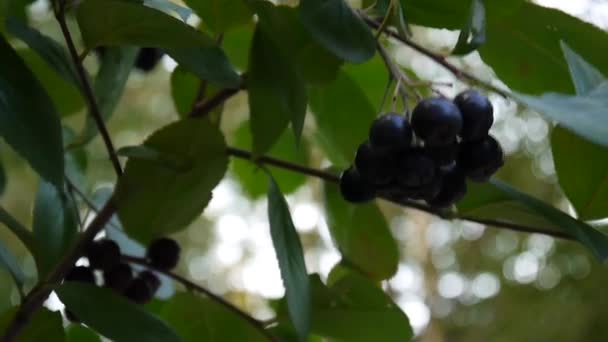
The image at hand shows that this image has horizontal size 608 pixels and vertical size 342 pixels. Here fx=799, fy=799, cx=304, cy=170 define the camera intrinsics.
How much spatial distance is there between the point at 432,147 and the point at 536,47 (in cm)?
13

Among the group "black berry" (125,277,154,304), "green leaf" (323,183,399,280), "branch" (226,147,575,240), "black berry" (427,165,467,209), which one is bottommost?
"black berry" (125,277,154,304)

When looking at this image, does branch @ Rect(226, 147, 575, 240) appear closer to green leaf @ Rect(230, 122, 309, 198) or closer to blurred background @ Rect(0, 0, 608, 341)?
green leaf @ Rect(230, 122, 309, 198)

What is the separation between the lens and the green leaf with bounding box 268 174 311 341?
0.42 meters

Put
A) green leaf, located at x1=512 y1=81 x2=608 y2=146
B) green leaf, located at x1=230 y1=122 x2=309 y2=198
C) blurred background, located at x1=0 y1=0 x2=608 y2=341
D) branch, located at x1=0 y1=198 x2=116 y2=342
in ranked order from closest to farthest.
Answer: green leaf, located at x1=512 y1=81 x2=608 y2=146 → branch, located at x1=0 y1=198 x2=116 y2=342 → green leaf, located at x1=230 y1=122 x2=309 y2=198 → blurred background, located at x1=0 y1=0 x2=608 y2=341

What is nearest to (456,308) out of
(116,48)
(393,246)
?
(393,246)

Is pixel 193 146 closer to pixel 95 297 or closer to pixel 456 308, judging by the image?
pixel 95 297

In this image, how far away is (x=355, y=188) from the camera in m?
0.43

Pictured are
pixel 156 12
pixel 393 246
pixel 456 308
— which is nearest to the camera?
pixel 156 12

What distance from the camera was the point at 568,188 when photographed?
469 millimetres

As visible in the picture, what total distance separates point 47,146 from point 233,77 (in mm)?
99

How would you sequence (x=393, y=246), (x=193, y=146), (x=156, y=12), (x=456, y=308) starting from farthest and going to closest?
1. (x=456, y=308)
2. (x=393, y=246)
3. (x=193, y=146)
4. (x=156, y=12)

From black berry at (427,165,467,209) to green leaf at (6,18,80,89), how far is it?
209 mm

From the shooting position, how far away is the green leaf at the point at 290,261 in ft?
1.36

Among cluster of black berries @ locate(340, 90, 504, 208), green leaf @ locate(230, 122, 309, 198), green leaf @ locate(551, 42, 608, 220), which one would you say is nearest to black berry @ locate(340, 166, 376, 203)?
cluster of black berries @ locate(340, 90, 504, 208)
